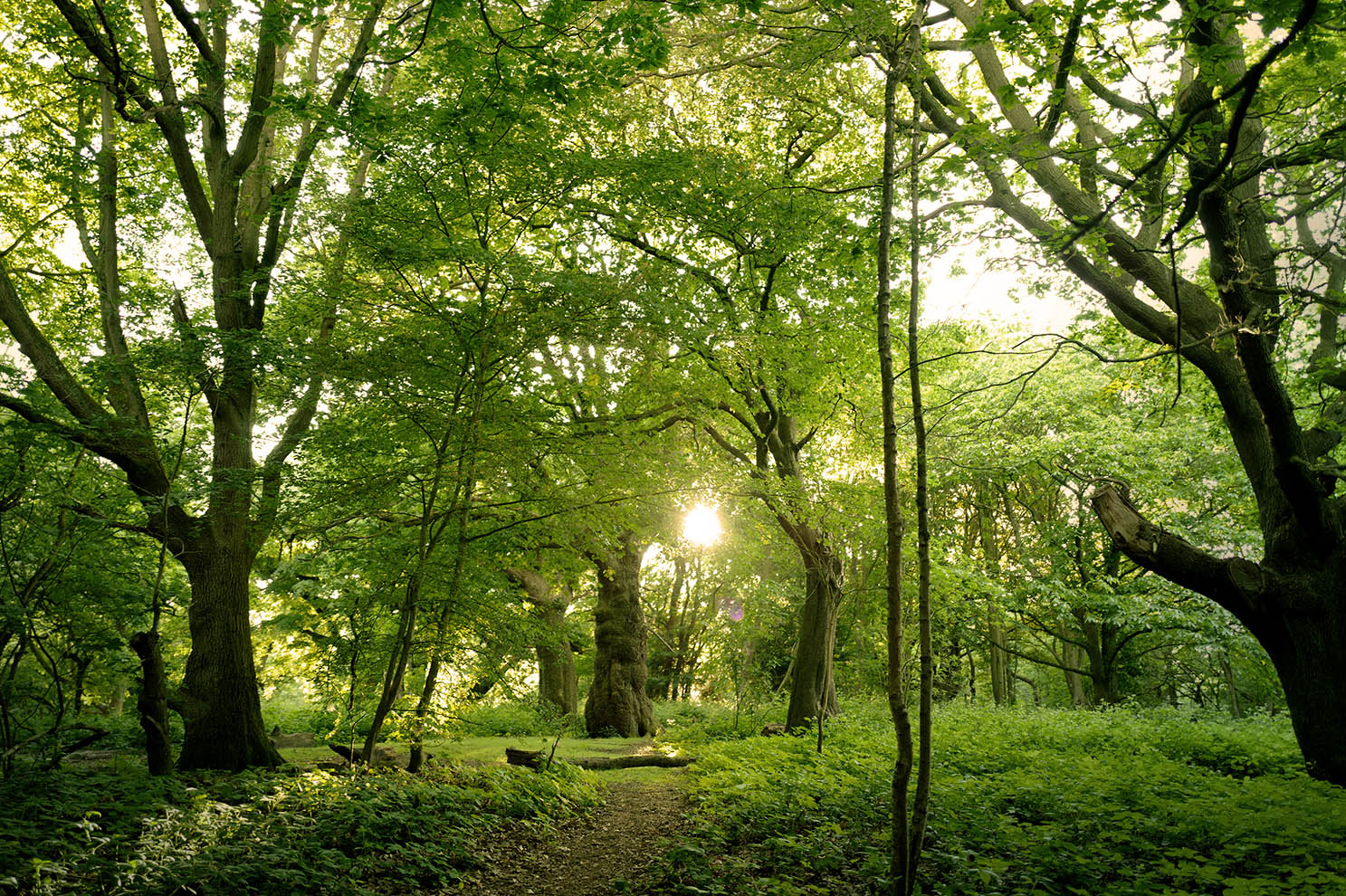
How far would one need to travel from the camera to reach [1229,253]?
688 cm

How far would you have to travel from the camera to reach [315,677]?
29.4 feet

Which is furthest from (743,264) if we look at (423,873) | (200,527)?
(423,873)

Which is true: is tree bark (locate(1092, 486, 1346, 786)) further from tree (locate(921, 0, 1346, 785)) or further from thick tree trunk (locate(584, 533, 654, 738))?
thick tree trunk (locate(584, 533, 654, 738))

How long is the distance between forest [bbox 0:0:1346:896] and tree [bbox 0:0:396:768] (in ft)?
0.22

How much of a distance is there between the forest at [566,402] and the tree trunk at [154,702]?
0.15ft

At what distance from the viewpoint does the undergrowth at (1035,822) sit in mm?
4719

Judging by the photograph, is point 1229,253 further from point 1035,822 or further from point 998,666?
point 998,666

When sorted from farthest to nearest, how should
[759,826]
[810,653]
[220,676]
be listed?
[810,653] < [220,676] < [759,826]

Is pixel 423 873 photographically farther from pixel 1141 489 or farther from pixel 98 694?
pixel 1141 489

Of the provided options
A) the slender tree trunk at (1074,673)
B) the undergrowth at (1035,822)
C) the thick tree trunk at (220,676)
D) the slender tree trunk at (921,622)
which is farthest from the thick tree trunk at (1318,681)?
the slender tree trunk at (1074,673)

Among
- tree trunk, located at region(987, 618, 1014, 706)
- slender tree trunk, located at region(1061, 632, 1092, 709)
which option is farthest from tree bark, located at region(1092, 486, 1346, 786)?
slender tree trunk, located at region(1061, 632, 1092, 709)

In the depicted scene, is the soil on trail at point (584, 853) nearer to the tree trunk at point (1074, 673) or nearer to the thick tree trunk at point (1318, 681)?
the thick tree trunk at point (1318, 681)

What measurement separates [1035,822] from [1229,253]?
572 centimetres

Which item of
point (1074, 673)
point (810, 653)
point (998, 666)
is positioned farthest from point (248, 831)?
point (1074, 673)
